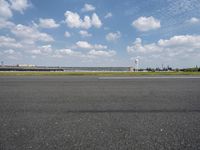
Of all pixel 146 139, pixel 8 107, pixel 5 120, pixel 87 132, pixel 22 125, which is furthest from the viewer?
pixel 8 107

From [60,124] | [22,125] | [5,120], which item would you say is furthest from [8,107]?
[60,124]

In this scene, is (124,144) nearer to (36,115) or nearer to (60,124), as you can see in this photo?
(60,124)

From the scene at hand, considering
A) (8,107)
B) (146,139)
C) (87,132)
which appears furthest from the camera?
(8,107)

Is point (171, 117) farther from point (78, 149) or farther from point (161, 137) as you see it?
point (78, 149)

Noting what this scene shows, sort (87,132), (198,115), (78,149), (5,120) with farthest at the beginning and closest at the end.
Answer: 1. (198,115)
2. (5,120)
3. (87,132)
4. (78,149)

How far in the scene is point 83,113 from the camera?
14.3 ft

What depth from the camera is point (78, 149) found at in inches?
99.7

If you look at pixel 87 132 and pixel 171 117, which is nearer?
pixel 87 132

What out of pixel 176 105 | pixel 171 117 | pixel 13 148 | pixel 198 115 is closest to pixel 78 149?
pixel 13 148

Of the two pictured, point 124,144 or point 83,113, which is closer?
point 124,144

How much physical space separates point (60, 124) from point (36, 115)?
944 mm

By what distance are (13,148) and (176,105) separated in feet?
14.5

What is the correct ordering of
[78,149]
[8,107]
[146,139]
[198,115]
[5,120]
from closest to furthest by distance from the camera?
[78,149] < [146,139] < [5,120] < [198,115] < [8,107]

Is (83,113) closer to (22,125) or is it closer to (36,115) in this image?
(36,115)
